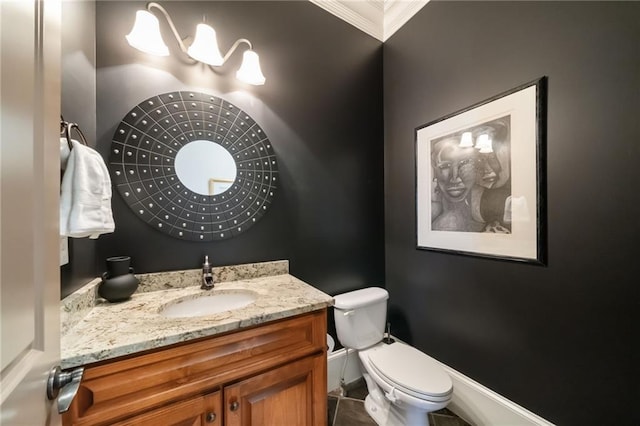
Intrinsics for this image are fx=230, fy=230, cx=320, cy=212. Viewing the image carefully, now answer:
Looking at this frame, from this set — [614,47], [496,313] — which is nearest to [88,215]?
[496,313]

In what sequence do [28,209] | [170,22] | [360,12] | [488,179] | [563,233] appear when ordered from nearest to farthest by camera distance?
1. [28,209]
2. [563,233]
3. [170,22]
4. [488,179]
5. [360,12]

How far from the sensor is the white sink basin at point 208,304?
1094mm

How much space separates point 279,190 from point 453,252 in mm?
1180

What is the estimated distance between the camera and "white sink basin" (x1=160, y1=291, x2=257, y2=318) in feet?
3.59

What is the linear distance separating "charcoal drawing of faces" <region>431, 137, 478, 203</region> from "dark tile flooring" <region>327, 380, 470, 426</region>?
1331mm

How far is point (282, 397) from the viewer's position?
36.7 inches

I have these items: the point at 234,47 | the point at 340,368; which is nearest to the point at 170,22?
the point at 234,47

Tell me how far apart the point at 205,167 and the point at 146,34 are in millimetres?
638

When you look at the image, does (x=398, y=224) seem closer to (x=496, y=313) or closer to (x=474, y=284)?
(x=474, y=284)

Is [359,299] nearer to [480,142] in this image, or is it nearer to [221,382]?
[221,382]

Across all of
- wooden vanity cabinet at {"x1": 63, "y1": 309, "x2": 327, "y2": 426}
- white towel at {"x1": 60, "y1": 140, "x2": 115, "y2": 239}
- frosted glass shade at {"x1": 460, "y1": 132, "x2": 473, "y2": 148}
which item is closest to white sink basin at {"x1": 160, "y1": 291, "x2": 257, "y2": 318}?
wooden vanity cabinet at {"x1": 63, "y1": 309, "x2": 327, "y2": 426}

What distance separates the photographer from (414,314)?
1715mm

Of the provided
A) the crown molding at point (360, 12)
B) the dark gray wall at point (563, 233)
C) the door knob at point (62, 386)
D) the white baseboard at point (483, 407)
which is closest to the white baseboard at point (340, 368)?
the white baseboard at point (483, 407)

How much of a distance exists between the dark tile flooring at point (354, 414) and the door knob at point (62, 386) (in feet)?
4.50
